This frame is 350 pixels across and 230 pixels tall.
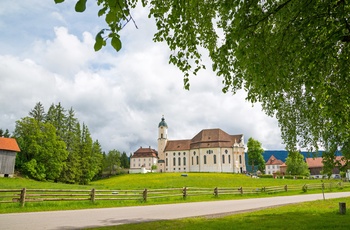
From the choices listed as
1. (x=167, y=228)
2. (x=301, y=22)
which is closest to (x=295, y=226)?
(x=167, y=228)

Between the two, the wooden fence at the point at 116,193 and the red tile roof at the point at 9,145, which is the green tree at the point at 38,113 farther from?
the wooden fence at the point at 116,193

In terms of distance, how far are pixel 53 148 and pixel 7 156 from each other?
290 inches

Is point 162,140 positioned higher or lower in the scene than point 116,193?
higher

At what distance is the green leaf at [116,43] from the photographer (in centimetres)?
290

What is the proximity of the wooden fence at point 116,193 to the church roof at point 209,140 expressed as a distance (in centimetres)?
5181

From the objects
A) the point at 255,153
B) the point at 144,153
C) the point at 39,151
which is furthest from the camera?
the point at 144,153

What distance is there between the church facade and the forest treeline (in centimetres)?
4067

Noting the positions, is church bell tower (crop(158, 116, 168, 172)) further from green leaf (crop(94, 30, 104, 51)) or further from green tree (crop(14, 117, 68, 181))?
green leaf (crop(94, 30, 104, 51))

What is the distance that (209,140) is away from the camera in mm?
95625

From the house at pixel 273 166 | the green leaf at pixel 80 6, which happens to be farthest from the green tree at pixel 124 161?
the green leaf at pixel 80 6

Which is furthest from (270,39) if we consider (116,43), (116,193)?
(116,193)

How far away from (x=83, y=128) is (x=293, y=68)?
64.8 metres

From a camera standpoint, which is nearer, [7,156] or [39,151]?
[7,156]

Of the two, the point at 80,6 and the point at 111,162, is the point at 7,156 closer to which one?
the point at 111,162
